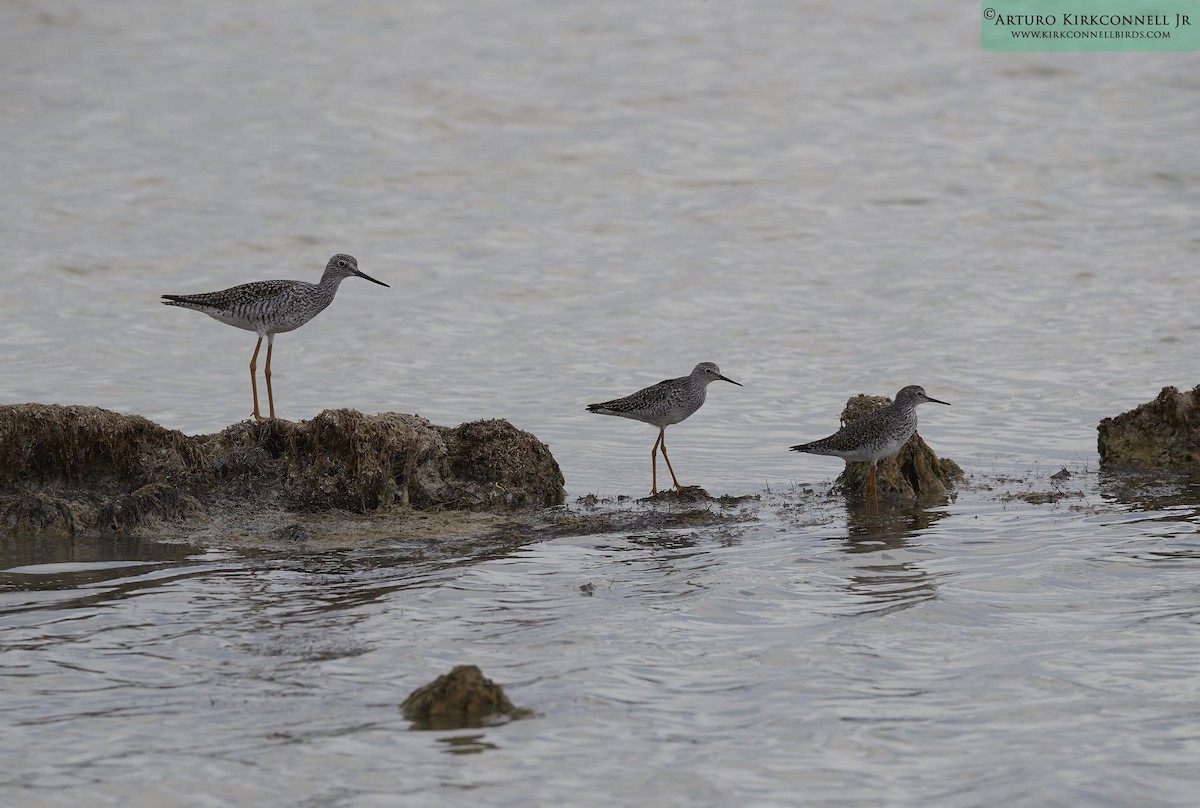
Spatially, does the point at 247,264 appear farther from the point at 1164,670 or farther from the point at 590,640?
the point at 1164,670

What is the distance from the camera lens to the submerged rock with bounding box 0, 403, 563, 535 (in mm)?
10438

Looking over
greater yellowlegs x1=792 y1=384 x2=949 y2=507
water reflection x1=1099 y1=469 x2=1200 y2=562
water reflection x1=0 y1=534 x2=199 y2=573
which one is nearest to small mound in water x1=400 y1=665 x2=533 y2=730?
water reflection x1=0 y1=534 x2=199 y2=573

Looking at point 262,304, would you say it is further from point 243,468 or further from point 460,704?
point 460,704

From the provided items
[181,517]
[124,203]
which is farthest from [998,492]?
[124,203]

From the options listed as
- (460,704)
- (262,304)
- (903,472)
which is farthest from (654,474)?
(460,704)

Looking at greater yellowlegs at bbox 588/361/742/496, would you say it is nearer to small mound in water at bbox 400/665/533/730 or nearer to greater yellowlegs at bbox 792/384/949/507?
greater yellowlegs at bbox 792/384/949/507

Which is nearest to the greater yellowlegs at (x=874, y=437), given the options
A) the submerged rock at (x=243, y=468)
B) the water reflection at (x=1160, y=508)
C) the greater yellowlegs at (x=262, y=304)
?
the water reflection at (x=1160, y=508)

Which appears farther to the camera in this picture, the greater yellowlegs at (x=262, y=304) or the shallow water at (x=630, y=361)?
the greater yellowlegs at (x=262, y=304)

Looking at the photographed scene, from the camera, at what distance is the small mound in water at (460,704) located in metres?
6.65

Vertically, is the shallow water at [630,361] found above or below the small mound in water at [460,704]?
above
